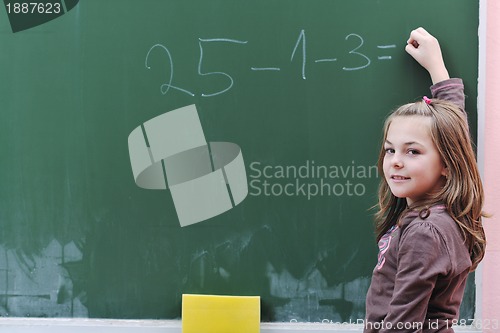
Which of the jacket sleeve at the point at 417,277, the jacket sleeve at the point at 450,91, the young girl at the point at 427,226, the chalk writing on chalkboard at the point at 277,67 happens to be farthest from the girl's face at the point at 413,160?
the chalk writing on chalkboard at the point at 277,67

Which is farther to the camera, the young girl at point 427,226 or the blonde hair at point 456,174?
the blonde hair at point 456,174

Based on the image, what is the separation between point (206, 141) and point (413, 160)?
1.12m

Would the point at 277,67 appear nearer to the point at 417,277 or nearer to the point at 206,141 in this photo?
the point at 206,141

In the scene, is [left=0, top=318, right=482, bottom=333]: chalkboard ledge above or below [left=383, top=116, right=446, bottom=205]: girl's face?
below

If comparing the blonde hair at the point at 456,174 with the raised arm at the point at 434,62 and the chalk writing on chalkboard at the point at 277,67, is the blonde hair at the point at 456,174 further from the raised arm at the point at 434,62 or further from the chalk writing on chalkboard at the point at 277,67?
the chalk writing on chalkboard at the point at 277,67

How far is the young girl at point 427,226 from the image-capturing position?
1.89 metres

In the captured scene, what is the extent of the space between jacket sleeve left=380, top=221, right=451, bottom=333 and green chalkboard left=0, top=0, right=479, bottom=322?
0.96 m

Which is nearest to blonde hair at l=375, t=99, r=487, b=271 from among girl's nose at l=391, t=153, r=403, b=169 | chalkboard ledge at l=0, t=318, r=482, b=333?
girl's nose at l=391, t=153, r=403, b=169

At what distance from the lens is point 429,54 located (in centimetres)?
276

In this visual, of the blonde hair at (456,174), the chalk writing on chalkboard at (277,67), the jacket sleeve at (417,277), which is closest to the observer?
the jacket sleeve at (417,277)

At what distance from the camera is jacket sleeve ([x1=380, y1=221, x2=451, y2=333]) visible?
1872mm

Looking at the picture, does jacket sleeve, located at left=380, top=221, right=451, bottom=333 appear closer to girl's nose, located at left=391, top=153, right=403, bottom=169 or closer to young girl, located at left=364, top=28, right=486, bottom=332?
young girl, located at left=364, top=28, right=486, bottom=332

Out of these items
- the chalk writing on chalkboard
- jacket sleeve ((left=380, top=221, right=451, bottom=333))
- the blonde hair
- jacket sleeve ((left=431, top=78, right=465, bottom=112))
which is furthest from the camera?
the chalk writing on chalkboard

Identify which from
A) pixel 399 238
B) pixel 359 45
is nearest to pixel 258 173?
pixel 359 45
